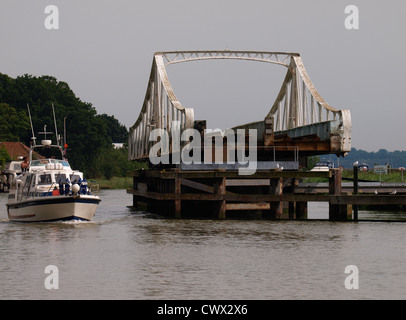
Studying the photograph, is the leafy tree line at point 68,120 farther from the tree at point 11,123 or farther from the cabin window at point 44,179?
the cabin window at point 44,179

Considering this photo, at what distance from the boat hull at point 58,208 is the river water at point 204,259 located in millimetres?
450

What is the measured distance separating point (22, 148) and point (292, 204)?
84740 millimetres

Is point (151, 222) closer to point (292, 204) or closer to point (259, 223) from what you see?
point (259, 223)

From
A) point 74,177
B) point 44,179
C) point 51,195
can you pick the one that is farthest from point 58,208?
point 74,177

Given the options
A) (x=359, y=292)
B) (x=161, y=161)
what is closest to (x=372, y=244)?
(x=359, y=292)

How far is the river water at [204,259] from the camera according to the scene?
24.0m

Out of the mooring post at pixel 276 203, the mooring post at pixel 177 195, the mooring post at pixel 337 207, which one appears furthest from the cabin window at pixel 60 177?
the mooring post at pixel 337 207

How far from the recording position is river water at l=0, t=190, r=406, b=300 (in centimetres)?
2395

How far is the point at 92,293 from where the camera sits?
23.5 m

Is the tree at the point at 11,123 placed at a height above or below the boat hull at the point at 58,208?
above

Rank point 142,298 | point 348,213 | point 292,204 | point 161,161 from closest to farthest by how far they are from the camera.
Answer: point 142,298 → point 348,213 → point 292,204 → point 161,161

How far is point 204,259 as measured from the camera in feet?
98.9

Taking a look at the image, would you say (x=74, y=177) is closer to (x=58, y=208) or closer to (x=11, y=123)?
(x=58, y=208)

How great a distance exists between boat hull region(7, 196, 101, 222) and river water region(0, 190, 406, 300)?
450 mm
